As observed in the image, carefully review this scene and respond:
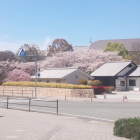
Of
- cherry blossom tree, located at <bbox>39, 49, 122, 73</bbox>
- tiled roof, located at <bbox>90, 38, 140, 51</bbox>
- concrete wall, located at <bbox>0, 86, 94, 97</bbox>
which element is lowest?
concrete wall, located at <bbox>0, 86, 94, 97</bbox>

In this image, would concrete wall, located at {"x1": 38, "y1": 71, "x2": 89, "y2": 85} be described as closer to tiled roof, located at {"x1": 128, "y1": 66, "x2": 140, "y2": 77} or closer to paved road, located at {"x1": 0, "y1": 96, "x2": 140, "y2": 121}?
tiled roof, located at {"x1": 128, "y1": 66, "x2": 140, "y2": 77}

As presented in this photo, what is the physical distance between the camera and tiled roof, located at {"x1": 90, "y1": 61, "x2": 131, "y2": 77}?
56219 mm

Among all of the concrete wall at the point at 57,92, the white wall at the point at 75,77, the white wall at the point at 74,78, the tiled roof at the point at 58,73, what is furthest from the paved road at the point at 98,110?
the tiled roof at the point at 58,73

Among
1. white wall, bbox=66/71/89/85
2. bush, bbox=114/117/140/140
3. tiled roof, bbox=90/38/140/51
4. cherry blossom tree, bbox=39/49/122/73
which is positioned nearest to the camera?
bush, bbox=114/117/140/140

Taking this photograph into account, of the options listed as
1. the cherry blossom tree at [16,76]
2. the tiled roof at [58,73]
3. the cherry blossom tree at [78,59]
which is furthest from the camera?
the cherry blossom tree at [78,59]

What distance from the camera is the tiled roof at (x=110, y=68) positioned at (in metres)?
56.2

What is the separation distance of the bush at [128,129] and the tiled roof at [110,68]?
45225 mm

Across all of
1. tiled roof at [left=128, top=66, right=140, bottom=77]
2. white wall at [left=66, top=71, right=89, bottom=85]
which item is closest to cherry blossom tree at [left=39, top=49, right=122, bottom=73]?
tiled roof at [left=128, top=66, right=140, bottom=77]

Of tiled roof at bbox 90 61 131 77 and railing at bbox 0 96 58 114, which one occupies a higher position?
tiled roof at bbox 90 61 131 77

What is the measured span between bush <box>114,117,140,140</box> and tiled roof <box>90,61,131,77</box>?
45.2m

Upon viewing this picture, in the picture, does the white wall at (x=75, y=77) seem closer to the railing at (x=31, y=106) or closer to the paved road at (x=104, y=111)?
the railing at (x=31, y=106)


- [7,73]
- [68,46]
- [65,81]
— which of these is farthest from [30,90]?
[68,46]

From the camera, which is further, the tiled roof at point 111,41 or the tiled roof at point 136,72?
the tiled roof at point 111,41

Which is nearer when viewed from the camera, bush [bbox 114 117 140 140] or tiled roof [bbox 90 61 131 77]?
bush [bbox 114 117 140 140]
